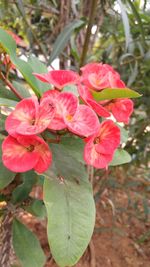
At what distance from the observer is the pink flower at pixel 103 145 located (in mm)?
545

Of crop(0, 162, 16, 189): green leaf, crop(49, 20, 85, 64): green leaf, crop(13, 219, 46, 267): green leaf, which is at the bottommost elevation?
crop(13, 219, 46, 267): green leaf

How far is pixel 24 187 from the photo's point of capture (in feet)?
2.54

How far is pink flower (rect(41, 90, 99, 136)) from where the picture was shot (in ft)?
1.68

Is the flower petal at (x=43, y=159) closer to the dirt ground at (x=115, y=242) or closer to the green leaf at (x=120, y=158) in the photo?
the green leaf at (x=120, y=158)

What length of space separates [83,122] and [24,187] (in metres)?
0.31

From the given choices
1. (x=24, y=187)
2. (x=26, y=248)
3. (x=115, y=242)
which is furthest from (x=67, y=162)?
(x=115, y=242)

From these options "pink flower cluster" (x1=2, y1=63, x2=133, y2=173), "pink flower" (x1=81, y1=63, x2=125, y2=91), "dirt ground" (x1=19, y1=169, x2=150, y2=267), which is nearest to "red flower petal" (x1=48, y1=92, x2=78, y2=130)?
"pink flower cluster" (x1=2, y1=63, x2=133, y2=173)

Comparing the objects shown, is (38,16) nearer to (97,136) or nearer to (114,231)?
(114,231)

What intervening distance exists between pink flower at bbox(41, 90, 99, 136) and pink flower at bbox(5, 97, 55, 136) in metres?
0.01

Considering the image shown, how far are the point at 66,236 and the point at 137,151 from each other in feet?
3.23

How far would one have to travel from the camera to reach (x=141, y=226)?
1.68 m

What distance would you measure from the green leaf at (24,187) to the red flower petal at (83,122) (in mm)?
259

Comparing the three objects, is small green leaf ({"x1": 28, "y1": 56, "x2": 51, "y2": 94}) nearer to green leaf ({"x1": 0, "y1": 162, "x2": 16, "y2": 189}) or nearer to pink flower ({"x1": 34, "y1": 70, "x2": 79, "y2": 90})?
pink flower ({"x1": 34, "y1": 70, "x2": 79, "y2": 90})

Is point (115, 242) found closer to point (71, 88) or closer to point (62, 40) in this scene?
point (62, 40)
